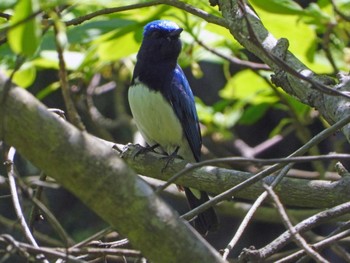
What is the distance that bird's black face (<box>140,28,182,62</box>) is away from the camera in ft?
15.7

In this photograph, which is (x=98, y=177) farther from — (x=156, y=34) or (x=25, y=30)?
(x=156, y=34)

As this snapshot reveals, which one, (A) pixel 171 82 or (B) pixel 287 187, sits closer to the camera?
(B) pixel 287 187

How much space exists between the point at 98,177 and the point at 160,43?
10.5 feet

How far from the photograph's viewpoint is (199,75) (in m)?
4.37

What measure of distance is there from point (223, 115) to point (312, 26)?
4.04 ft

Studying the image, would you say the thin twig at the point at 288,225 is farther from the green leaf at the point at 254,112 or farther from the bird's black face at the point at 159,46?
the bird's black face at the point at 159,46

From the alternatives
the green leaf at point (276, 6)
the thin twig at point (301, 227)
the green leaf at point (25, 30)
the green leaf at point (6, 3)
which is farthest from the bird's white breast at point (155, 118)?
the green leaf at point (25, 30)

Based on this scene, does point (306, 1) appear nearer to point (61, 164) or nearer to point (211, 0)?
point (211, 0)

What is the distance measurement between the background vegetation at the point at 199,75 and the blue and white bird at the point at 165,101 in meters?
0.14

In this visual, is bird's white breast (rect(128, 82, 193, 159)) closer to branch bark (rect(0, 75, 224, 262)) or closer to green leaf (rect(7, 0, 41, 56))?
branch bark (rect(0, 75, 224, 262))

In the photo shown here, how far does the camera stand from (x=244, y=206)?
4.57 meters

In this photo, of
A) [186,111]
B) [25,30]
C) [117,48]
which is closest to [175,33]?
[186,111]

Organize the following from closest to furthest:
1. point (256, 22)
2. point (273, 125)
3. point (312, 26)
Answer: point (256, 22) → point (312, 26) → point (273, 125)

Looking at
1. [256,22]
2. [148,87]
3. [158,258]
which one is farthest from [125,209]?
[148,87]
